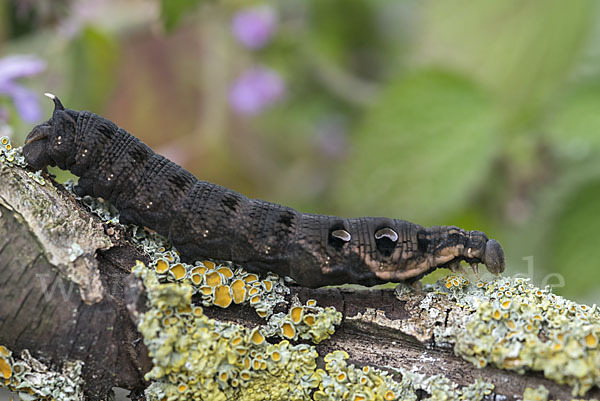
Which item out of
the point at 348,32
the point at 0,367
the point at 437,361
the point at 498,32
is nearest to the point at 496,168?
the point at 498,32

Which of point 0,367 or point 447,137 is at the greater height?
point 447,137

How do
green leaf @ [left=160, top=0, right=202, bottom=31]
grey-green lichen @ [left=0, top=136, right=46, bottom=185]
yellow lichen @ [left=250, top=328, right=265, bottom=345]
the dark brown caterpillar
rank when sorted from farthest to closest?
green leaf @ [left=160, top=0, right=202, bottom=31], the dark brown caterpillar, grey-green lichen @ [left=0, top=136, right=46, bottom=185], yellow lichen @ [left=250, top=328, right=265, bottom=345]

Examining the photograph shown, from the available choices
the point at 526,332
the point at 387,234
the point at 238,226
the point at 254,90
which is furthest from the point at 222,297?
the point at 254,90

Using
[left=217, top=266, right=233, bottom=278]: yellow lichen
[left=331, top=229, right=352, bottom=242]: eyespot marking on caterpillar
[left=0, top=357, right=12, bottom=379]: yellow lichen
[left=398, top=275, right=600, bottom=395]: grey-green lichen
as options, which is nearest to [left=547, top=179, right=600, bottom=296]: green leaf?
[left=398, top=275, right=600, bottom=395]: grey-green lichen

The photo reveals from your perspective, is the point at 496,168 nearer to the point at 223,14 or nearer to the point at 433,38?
the point at 433,38

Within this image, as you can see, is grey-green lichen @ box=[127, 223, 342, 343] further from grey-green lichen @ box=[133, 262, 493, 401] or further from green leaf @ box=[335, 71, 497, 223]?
green leaf @ box=[335, 71, 497, 223]

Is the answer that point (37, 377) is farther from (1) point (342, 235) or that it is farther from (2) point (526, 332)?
(2) point (526, 332)
